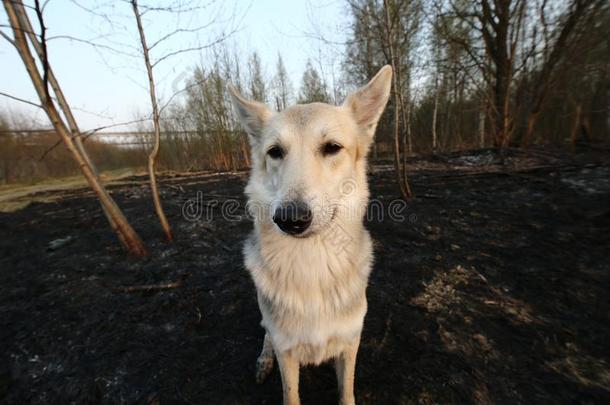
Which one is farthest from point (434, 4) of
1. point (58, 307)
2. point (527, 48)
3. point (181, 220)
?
point (58, 307)

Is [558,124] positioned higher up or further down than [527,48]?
further down

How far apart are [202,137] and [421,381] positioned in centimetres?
2013

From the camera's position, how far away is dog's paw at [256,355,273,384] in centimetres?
238

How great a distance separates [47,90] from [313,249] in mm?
4324

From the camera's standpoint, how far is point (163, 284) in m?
3.76

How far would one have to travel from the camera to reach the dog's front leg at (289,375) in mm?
1933

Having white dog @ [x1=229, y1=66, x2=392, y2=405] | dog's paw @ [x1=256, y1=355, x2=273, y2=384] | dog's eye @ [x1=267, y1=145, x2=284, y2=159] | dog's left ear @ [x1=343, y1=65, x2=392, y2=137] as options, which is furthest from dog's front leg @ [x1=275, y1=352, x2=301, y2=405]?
dog's left ear @ [x1=343, y1=65, x2=392, y2=137]

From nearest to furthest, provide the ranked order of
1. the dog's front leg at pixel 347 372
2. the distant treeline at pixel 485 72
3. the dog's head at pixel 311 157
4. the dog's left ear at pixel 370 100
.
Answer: the dog's head at pixel 311 157 → the dog's front leg at pixel 347 372 → the dog's left ear at pixel 370 100 → the distant treeline at pixel 485 72

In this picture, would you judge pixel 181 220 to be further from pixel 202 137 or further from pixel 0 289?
pixel 202 137

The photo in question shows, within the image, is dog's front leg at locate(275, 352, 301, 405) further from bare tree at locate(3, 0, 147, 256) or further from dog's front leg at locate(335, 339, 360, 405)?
bare tree at locate(3, 0, 147, 256)

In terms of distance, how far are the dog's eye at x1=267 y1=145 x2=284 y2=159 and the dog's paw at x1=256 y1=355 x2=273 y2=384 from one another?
188cm

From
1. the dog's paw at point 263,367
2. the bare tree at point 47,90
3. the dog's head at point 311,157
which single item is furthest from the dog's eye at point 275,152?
the bare tree at point 47,90

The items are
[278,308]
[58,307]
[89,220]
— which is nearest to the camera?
[278,308]
